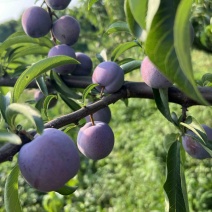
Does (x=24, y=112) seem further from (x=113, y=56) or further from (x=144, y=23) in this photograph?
(x=113, y=56)

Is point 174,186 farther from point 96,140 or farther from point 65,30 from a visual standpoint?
point 65,30

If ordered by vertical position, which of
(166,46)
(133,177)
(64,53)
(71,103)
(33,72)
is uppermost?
(166,46)

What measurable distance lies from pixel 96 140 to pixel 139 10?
0.40 meters

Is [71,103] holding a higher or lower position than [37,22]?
lower

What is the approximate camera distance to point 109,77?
75cm

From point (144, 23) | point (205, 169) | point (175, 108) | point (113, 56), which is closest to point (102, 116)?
point (113, 56)

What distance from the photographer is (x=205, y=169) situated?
103 inches

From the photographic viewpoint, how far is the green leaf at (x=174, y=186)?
689 millimetres

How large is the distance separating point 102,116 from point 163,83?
0.76 ft

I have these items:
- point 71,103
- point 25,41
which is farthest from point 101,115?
point 25,41

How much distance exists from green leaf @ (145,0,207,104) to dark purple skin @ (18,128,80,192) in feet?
0.56

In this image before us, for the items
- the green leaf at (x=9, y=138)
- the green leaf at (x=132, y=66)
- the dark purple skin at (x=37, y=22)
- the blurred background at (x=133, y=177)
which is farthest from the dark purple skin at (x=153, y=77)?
the blurred background at (x=133, y=177)

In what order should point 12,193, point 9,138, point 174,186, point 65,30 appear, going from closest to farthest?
point 9,138 < point 12,193 < point 174,186 < point 65,30

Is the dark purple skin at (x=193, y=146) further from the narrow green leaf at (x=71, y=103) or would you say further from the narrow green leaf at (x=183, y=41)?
the narrow green leaf at (x=183, y=41)
